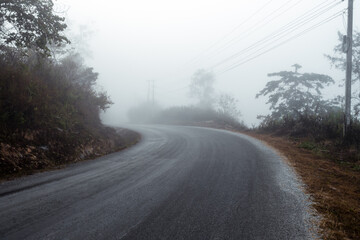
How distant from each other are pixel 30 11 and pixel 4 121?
11.4 feet

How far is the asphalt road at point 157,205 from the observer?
231 cm

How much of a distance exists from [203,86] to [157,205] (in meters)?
42.5

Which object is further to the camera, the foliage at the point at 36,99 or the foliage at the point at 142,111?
the foliage at the point at 142,111

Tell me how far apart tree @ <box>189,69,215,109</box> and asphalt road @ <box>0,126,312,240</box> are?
3940 centimetres

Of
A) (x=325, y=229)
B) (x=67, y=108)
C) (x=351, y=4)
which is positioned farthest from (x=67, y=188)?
(x=351, y=4)

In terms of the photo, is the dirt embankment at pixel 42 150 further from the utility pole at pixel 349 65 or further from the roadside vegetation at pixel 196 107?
the roadside vegetation at pixel 196 107

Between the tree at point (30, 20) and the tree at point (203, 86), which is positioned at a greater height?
the tree at point (203, 86)

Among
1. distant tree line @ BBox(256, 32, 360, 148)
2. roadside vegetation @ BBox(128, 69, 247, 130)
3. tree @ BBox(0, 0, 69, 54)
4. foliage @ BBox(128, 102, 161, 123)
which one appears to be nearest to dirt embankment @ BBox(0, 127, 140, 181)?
tree @ BBox(0, 0, 69, 54)

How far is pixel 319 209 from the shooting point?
2879 millimetres

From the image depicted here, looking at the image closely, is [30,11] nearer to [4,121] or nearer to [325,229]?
[4,121]

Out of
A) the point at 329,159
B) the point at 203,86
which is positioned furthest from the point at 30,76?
the point at 203,86

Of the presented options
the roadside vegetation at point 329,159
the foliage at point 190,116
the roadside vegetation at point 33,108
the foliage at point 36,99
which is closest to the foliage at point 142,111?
the foliage at point 190,116

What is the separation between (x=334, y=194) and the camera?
3.47 m

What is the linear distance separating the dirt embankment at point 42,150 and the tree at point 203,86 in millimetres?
37396
